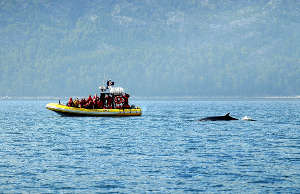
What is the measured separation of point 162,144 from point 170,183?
17.3m

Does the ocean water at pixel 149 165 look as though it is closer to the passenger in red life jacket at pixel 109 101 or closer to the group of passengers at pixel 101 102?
the group of passengers at pixel 101 102

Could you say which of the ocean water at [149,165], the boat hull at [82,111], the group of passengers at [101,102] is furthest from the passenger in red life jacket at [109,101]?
the ocean water at [149,165]

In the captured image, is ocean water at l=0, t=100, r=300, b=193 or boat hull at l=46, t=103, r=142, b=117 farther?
boat hull at l=46, t=103, r=142, b=117

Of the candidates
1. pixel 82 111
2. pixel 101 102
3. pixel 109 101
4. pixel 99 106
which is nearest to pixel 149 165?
pixel 82 111

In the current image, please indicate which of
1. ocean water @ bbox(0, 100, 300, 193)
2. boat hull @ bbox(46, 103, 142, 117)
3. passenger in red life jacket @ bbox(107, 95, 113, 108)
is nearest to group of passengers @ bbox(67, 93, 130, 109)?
passenger in red life jacket @ bbox(107, 95, 113, 108)

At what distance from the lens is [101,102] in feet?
280

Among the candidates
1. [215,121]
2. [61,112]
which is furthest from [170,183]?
[61,112]

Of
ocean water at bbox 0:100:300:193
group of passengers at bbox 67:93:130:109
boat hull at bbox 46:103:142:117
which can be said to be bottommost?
ocean water at bbox 0:100:300:193

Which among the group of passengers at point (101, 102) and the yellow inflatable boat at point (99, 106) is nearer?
the yellow inflatable boat at point (99, 106)

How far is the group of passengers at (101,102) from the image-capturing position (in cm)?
8375

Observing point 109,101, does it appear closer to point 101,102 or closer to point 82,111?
point 101,102

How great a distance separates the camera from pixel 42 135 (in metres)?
53.6

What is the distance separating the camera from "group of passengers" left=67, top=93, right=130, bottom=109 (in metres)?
83.8

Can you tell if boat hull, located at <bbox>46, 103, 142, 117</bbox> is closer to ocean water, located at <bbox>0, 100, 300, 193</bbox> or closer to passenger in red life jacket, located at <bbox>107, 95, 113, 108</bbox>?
passenger in red life jacket, located at <bbox>107, 95, 113, 108</bbox>
